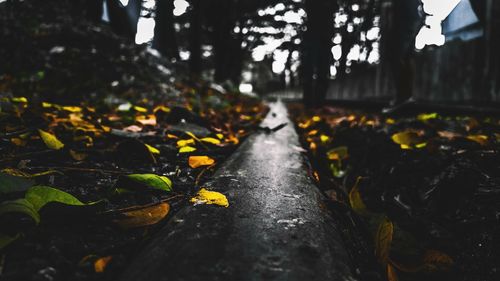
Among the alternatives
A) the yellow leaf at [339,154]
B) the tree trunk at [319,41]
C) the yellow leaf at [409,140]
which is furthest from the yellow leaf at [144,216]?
the tree trunk at [319,41]

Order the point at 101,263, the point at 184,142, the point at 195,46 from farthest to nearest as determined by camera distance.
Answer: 1. the point at 195,46
2. the point at 184,142
3. the point at 101,263

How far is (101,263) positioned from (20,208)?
17cm

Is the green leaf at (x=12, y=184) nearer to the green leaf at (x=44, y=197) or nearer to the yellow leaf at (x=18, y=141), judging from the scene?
the green leaf at (x=44, y=197)

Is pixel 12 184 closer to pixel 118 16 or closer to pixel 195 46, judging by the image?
pixel 118 16

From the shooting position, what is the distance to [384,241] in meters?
0.61

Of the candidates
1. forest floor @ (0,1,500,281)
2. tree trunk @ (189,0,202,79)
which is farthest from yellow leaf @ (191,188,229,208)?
tree trunk @ (189,0,202,79)

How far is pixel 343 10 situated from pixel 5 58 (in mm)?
14694

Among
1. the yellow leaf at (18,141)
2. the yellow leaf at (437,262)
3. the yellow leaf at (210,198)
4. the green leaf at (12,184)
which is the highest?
the yellow leaf at (18,141)

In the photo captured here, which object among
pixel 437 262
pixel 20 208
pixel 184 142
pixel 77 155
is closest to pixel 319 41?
pixel 184 142

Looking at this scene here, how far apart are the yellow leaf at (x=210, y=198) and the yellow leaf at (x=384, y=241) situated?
0.31 m

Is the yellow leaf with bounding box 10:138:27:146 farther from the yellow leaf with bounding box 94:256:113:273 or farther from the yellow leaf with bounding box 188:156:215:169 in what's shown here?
the yellow leaf with bounding box 94:256:113:273

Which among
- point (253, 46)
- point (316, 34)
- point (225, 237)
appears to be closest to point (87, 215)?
point (225, 237)

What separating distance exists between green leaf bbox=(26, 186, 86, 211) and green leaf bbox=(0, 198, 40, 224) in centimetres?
3

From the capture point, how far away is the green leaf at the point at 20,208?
496 millimetres
